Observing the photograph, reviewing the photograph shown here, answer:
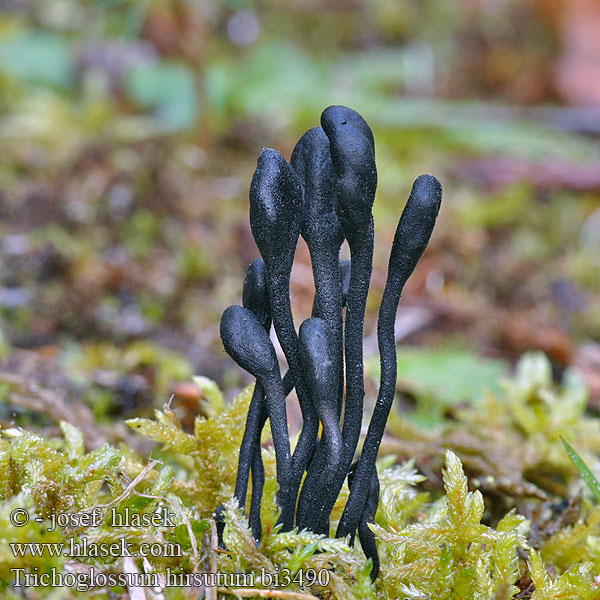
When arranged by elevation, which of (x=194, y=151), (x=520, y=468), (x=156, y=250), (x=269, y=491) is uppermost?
(x=194, y=151)

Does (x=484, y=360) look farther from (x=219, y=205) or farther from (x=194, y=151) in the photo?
(x=194, y=151)

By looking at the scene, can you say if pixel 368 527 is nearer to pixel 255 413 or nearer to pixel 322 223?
pixel 255 413

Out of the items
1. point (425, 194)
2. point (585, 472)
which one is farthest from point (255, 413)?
point (585, 472)

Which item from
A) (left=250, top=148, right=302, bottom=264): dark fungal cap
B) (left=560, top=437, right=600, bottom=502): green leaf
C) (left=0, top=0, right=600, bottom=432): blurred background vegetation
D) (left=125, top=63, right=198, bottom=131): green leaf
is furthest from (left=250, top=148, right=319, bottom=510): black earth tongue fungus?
(left=125, top=63, right=198, bottom=131): green leaf

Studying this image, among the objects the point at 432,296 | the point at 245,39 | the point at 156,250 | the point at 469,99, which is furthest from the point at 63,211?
the point at 469,99

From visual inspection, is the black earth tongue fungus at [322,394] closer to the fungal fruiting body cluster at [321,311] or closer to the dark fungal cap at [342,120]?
the fungal fruiting body cluster at [321,311]
